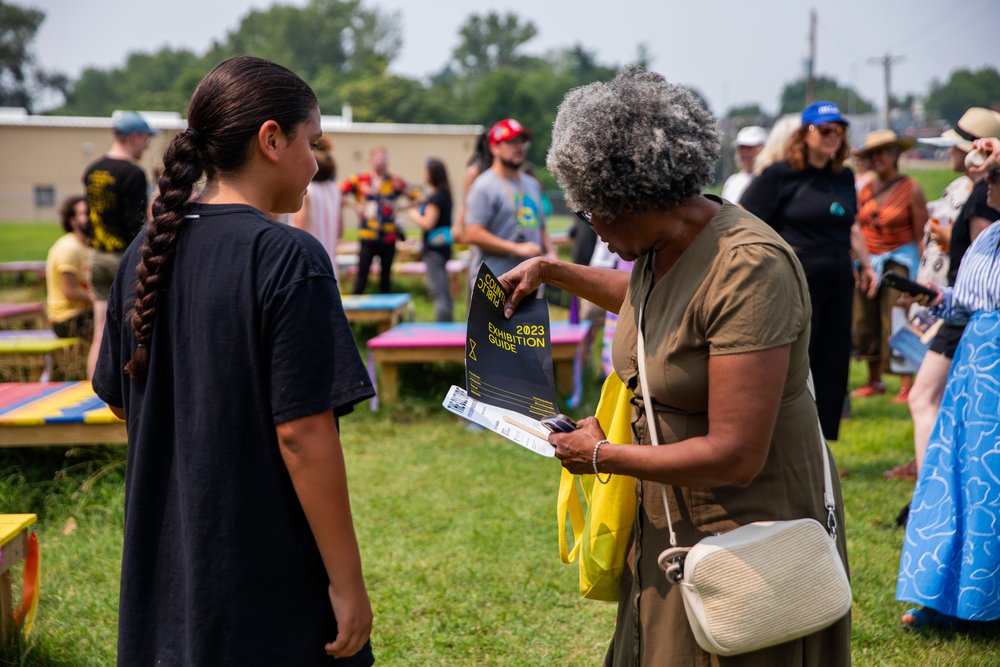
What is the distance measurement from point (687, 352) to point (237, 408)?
87cm

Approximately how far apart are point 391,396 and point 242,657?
17.6ft

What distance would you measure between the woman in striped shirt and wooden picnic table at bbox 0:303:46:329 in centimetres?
879

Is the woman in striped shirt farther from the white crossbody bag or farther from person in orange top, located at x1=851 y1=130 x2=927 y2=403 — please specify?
person in orange top, located at x1=851 y1=130 x2=927 y2=403

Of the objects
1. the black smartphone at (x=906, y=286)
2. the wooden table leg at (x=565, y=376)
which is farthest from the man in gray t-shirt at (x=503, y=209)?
the black smartphone at (x=906, y=286)

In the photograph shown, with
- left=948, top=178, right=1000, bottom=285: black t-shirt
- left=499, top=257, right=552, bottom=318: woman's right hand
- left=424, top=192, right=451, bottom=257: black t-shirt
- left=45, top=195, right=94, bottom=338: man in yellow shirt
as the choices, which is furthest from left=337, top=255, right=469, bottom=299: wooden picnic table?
left=499, top=257, right=552, bottom=318: woman's right hand

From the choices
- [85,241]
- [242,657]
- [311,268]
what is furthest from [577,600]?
[85,241]

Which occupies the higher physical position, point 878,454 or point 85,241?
point 85,241

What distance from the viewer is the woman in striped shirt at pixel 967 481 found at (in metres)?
3.25

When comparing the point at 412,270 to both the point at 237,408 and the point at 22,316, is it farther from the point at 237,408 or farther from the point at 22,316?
the point at 237,408

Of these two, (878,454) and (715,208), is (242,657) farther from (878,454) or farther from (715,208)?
(878,454)

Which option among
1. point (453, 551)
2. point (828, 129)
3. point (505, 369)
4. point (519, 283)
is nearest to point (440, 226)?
point (828, 129)

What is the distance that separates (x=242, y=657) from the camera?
167 centimetres

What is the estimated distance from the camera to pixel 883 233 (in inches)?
302

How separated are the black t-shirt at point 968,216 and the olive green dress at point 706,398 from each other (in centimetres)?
228
